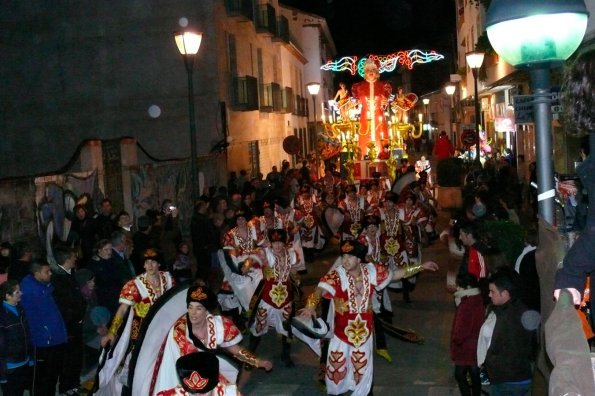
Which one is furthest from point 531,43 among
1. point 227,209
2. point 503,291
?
point 227,209

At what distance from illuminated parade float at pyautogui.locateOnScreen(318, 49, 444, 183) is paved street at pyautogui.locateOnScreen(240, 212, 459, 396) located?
14.3 meters

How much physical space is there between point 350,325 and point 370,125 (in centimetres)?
2151

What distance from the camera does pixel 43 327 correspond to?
8836mm

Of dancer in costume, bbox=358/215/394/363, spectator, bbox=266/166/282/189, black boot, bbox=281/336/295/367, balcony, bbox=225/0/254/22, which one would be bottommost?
black boot, bbox=281/336/295/367

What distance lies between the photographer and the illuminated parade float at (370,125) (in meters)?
28.7

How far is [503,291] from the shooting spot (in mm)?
6895

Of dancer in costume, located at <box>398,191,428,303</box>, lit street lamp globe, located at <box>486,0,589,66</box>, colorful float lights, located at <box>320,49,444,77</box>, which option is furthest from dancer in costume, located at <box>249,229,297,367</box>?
colorful float lights, located at <box>320,49,444,77</box>

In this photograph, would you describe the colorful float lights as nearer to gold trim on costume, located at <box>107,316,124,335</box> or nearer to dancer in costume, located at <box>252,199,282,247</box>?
dancer in costume, located at <box>252,199,282,247</box>

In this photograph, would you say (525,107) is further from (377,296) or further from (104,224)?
(104,224)

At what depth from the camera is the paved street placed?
32.2ft

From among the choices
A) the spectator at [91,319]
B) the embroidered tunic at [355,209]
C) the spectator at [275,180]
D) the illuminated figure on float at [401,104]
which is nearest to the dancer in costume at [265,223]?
the embroidered tunic at [355,209]

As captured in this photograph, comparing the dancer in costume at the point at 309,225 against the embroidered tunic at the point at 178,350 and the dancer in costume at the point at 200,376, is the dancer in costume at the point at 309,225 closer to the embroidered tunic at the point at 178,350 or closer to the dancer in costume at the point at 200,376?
the embroidered tunic at the point at 178,350

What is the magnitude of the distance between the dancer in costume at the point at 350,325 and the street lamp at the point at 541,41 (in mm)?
4231

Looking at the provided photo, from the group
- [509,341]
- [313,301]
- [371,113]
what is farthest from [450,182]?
[509,341]
